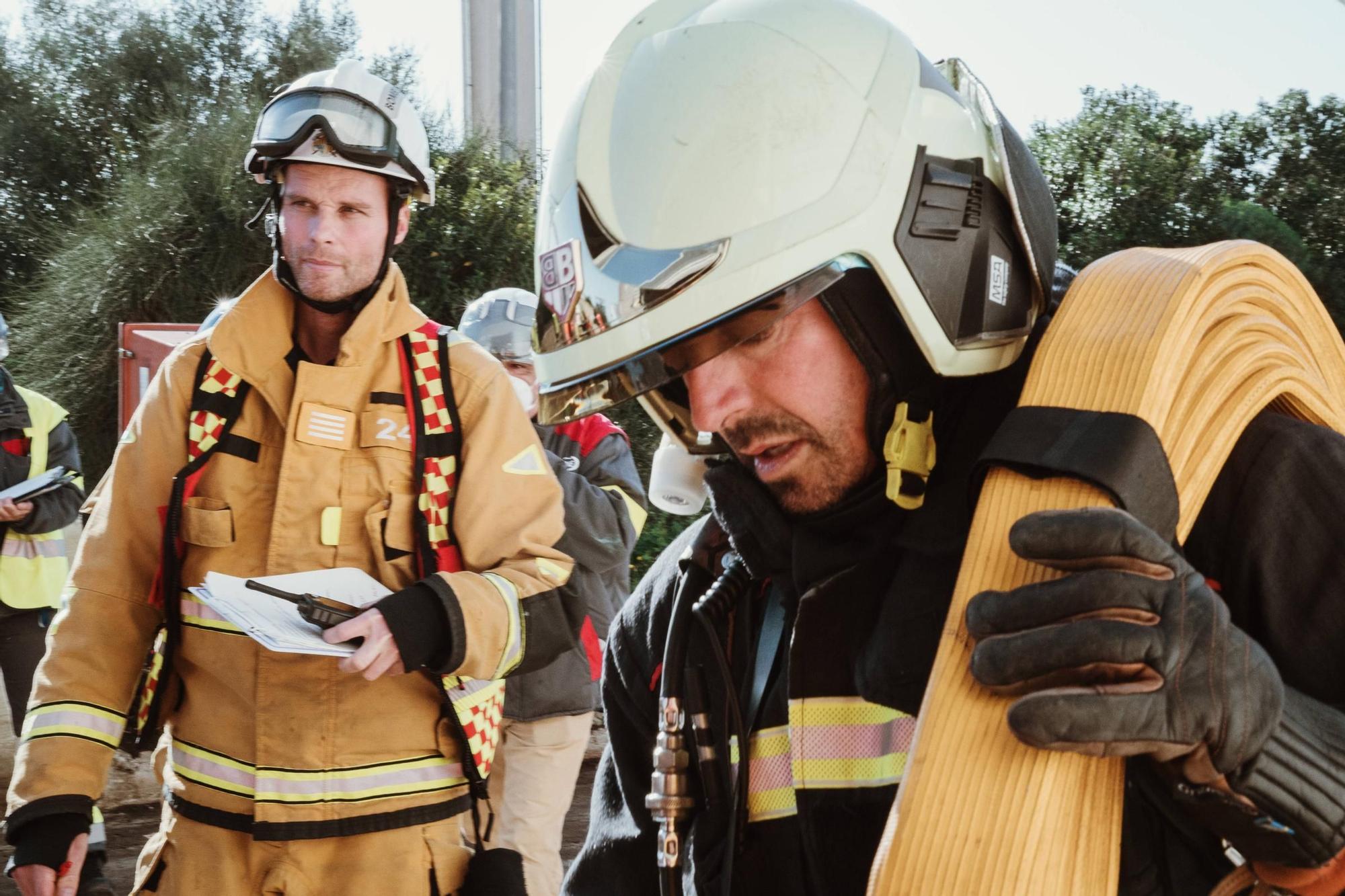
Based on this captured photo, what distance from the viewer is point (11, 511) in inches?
218

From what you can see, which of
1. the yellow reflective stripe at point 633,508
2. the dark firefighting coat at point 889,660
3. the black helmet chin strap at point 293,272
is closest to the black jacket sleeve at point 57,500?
the yellow reflective stripe at point 633,508

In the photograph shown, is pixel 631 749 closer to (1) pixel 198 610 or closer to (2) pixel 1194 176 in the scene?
(1) pixel 198 610

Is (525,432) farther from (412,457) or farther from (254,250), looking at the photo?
(254,250)

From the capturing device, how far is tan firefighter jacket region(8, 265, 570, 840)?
103 inches

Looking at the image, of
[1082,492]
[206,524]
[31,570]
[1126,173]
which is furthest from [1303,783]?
[1126,173]

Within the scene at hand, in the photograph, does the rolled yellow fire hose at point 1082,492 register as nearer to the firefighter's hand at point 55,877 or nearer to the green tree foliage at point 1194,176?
the firefighter's hand at point 55,877

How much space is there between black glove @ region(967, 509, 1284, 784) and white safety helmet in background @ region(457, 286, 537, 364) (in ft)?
11.4

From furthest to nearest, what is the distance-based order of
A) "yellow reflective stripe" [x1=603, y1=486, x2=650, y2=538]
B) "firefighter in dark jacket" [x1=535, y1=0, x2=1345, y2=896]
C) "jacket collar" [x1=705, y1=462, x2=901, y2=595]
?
"yellow reflective stripe" [x1=603, y1=486, x2=650, y2=538]
"jacket collar" [x1=705, y1=462, x2=901, y2=595]
"firefighter in dark jacket" [x1=535, y1=0, x2=1345, y2=896]

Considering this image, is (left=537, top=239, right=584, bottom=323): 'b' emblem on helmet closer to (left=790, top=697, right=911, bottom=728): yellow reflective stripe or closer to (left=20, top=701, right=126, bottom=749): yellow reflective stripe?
(left=790, top=697, right=911, bottom=728): yellow reflective stripe

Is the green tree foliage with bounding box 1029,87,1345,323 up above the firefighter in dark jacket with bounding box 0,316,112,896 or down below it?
above

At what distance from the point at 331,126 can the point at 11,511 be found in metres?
3.36

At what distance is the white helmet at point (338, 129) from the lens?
9.84ft

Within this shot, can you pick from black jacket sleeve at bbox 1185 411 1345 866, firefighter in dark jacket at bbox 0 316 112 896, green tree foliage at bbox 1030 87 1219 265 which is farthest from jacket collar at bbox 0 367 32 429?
green tree foliage at bbox 1030 87 1219 265

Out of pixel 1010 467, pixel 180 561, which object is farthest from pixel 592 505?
pixel 1010 467
